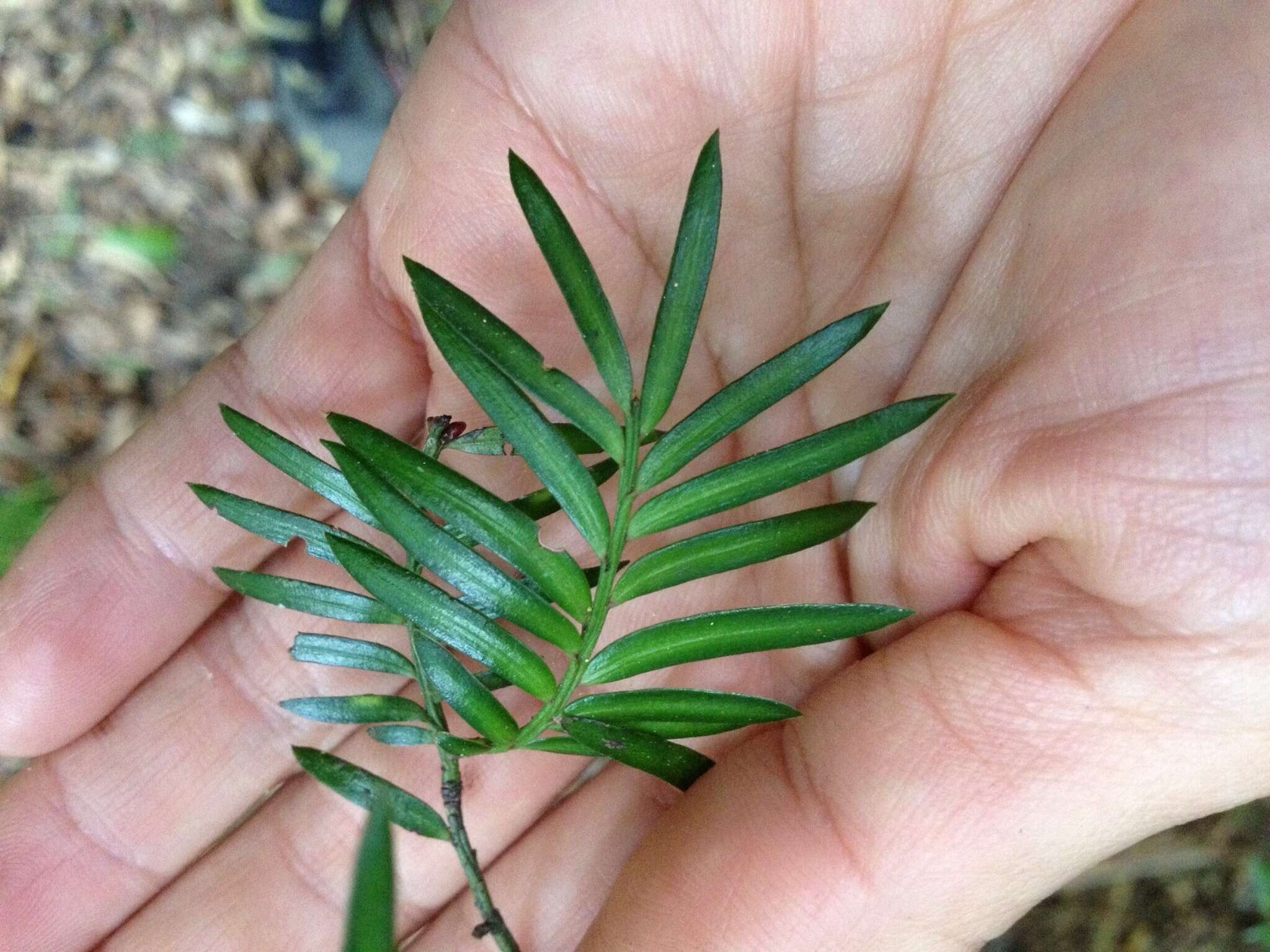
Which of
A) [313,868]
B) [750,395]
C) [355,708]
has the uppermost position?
[750,395]

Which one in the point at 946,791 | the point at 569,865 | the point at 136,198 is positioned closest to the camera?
the point at 946,791

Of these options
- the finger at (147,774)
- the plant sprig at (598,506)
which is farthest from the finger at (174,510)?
the plant sprig at (598,506)

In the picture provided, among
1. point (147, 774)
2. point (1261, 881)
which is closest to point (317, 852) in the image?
point (147, 774)

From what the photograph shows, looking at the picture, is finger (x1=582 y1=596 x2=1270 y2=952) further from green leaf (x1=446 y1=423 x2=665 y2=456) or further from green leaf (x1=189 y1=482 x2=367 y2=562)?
green leaf (x1=189 y1=482 x2=367 y2=562)

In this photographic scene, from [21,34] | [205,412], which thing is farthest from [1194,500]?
[21,34]

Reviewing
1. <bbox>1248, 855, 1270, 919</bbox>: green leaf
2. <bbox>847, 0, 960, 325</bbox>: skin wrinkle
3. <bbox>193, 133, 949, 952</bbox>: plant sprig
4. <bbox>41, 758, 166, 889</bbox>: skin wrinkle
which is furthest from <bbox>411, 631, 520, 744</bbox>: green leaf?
<bbox>1248, 855, 1270, 919</bbox>: green leaf

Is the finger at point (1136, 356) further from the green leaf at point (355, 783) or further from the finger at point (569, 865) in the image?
the green leaf at point (355, 783)

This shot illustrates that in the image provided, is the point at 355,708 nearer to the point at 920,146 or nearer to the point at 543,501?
Result: the point at 543,501

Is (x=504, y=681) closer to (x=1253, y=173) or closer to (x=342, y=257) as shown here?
(x=342, y=257)
